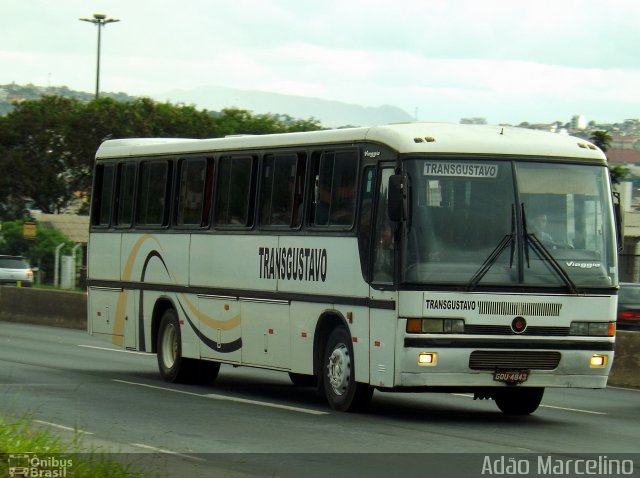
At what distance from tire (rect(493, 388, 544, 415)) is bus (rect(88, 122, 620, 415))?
18 mm

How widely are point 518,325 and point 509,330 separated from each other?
0.34ft

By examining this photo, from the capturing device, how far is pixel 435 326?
1394cm

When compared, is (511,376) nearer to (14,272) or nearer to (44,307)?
(44,307)

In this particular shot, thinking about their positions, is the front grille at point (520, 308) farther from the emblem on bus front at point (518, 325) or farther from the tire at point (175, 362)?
the tire at point (175, 362)

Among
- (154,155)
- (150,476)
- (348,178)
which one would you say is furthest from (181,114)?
(150,476)

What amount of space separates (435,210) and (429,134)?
85 cm

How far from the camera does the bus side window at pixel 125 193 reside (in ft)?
67.7

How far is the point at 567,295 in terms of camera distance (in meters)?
14.3

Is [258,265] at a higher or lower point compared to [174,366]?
higher

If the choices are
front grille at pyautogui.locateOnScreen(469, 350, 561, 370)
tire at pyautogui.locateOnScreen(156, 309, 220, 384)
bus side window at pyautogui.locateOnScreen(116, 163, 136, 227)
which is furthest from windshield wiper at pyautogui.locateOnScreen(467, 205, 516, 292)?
bus side window at pyautogui.locateOnScreen(116, 163, 136, 227)

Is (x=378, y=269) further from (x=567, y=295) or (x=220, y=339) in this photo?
(x=220, y=339)

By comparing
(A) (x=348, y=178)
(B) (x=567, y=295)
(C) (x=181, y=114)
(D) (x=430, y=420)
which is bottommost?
(D) (x=430, y=420)

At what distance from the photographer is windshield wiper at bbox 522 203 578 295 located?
1428cm

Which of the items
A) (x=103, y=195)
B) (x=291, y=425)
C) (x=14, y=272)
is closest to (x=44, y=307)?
(x=14, y=272)
